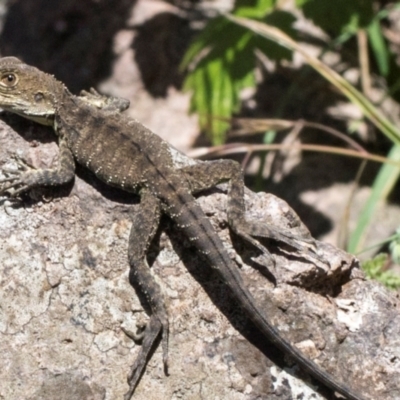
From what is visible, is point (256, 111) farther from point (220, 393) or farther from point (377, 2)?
point (220, 393)

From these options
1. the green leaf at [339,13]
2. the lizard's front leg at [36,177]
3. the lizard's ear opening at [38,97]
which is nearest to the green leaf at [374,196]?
the green leaf at [339,13]

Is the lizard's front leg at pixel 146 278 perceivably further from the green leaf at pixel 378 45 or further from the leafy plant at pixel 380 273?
the green leaf at pixel 378 45

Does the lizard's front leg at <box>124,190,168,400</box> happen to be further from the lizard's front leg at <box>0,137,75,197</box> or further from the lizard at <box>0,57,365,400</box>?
the lizard's front leg at <box>0,137,75,197</box>

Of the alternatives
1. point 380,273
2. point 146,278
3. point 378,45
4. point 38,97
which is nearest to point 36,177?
point 38,97

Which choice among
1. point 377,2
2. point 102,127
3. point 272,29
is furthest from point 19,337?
point 377,2

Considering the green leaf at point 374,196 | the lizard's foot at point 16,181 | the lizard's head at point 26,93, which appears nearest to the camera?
the lizard's foot at point 16,181

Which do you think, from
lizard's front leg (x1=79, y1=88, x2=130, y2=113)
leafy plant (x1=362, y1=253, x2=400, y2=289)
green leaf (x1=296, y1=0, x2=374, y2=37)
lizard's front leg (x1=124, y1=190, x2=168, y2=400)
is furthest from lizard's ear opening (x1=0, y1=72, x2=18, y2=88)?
leafy plant (x1=362, y1=253, x2=400, y2=289)

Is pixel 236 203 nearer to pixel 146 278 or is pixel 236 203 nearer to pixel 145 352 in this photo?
pixel 146 278
